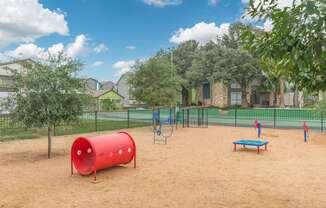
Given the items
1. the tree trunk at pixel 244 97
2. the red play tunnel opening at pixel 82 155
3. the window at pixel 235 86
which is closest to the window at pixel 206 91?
the window at pixel 235 86

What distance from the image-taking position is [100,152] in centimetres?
712

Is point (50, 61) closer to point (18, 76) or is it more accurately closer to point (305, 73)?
point (18, 76)

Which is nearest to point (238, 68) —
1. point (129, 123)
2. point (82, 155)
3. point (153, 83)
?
point (129, 123)

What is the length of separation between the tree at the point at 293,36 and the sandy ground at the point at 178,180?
3.63 m

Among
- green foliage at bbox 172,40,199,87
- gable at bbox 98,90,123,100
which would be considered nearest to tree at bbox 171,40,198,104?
green foliage at bbox 172,40,199,87

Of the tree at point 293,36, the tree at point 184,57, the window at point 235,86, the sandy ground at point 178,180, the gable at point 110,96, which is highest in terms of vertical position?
the tree at point 184,57

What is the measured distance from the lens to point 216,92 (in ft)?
158

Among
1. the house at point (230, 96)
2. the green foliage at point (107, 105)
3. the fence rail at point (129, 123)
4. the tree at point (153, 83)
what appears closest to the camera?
the fence rail at point (129, 123)

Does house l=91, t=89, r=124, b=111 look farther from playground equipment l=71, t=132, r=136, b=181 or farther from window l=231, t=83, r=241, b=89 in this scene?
playground equipment l=71, t=132, r=136, b=181

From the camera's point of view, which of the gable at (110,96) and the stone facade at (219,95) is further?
the gable at (110,96)

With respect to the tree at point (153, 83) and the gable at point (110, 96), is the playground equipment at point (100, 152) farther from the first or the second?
the gable at point (110, 96)

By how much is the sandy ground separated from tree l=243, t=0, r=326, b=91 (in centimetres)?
363

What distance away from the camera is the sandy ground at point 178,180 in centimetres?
A: 559

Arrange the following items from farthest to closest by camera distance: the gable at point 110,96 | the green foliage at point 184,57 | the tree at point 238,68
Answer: the green foliage at point 184,57
the gable at point 110,96
the tree at point 238,68
